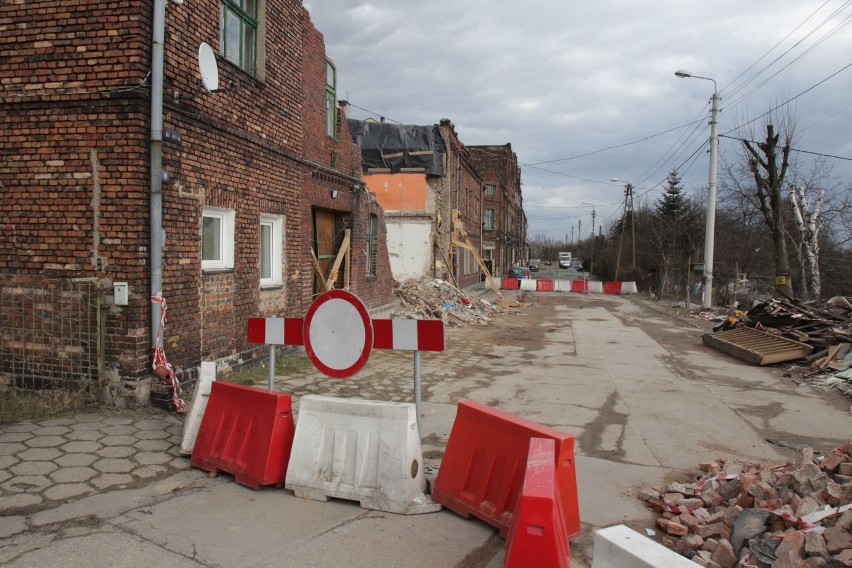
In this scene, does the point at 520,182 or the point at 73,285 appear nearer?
the point at 73,285

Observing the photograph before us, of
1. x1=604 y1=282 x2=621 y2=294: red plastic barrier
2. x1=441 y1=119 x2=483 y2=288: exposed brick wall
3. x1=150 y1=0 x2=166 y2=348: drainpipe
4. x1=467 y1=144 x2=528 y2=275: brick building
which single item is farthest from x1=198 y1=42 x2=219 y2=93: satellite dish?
x1=467 y1=144 x2=528 y2=275: brick building

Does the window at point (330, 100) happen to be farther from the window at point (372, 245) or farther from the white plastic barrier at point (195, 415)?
the white plastic barrier at point (195, 415)

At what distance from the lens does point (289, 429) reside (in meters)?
4.45

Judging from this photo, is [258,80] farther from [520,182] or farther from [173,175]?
[520,182]

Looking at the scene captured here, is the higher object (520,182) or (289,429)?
(520,182)

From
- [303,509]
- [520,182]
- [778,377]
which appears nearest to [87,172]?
[303,509]

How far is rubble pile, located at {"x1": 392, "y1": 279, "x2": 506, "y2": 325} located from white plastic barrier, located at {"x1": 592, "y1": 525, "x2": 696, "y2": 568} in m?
13.7

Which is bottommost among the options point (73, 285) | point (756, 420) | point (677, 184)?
point (756, 420)

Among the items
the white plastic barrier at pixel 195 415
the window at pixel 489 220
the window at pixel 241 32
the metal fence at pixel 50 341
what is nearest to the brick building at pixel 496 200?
the window at pixel 489 220

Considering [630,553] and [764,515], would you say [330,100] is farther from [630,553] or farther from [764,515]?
[630,553]

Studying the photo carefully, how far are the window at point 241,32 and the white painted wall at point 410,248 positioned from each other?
52.2ft

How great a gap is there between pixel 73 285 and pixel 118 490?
113 inches

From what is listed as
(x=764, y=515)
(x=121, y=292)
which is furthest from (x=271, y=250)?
(x=764, y=515)

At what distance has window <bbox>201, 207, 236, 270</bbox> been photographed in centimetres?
743
